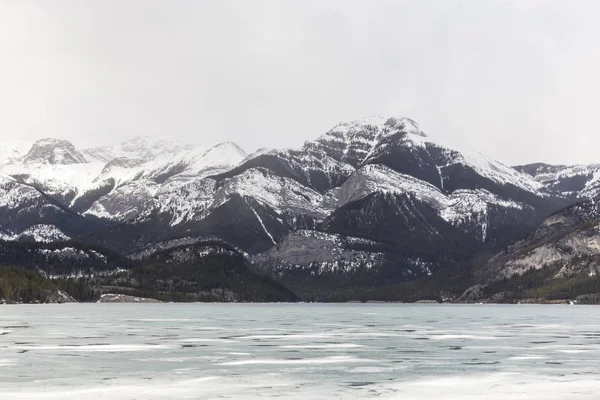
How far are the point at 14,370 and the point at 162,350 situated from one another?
21.6m

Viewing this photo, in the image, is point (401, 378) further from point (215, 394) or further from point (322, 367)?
point (215, 394)

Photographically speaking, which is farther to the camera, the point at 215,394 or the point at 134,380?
the point at 134,380

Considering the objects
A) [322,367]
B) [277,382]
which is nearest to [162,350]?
[322,367]

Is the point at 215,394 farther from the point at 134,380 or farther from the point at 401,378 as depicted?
the point at 401,378

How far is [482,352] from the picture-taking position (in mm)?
84688

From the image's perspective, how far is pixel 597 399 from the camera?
5269 cm

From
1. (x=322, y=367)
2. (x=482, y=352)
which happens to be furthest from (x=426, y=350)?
(x=322, y=367)

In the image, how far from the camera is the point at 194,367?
230ft

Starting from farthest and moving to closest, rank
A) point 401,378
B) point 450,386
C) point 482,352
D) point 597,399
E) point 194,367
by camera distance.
→ point 482,352 < point 194,367 < point 401,378 < point 450,386 < point 597,399

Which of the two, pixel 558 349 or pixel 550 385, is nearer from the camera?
pixel 550 385

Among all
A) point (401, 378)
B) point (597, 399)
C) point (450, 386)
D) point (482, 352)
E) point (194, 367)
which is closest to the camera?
point (597, 399)

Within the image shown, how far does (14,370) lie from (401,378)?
3074 cm

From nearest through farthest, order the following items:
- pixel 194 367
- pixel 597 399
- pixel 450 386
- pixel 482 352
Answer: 1. pixel 597 399
2. pixel 450 386
3. pixel 194 367
4. pixel 482 352

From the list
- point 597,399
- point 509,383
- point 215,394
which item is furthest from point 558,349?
point 215,394
